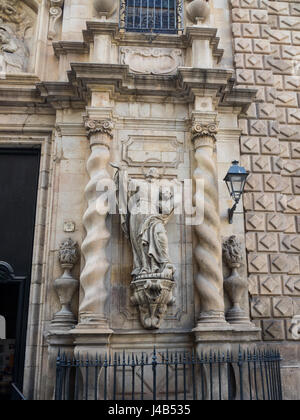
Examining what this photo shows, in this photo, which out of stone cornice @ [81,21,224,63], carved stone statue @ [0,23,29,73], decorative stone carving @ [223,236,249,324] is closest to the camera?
decorative stone carving @ [223,236,249,324]

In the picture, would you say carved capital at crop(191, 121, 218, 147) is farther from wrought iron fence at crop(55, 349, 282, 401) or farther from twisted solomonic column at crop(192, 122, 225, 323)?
wrought iron fence at crop(55, 349, 282, 401)

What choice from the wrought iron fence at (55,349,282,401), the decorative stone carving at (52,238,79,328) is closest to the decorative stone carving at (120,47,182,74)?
the decorative stone carving at (52,238,79,328)

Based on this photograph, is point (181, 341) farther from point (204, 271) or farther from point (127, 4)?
point (127, 4)

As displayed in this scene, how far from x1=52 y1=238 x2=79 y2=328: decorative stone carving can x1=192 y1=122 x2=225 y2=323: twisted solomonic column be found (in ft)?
6.96

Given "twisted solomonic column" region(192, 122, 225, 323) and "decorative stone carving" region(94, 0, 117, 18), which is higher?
"decorative stone carving" region(94, 0, 117, 18)

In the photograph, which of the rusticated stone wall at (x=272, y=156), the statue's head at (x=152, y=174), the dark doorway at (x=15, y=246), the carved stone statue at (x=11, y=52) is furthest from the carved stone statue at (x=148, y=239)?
the carved stone statue at (x=11, y=52)

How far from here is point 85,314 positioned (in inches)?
282

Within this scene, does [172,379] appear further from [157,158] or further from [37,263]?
[157,158]

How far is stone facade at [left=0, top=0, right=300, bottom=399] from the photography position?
7430 mm

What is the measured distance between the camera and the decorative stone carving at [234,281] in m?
7.62

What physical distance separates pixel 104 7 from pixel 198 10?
1.92 m
